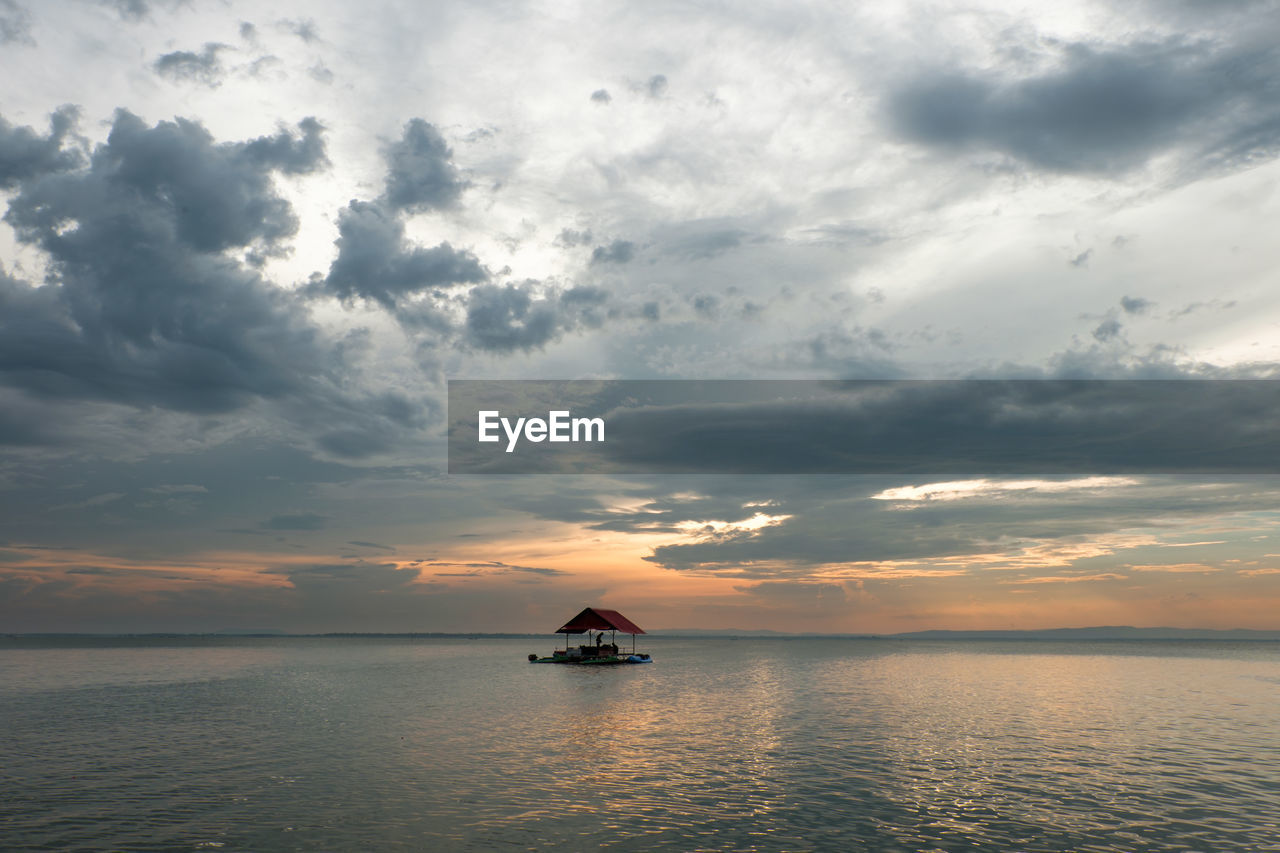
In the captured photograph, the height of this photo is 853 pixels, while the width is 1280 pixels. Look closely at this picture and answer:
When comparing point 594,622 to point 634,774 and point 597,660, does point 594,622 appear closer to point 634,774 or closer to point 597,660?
point 597,660

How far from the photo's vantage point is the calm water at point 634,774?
23547mm

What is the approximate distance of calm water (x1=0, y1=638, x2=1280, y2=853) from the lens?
23.5 meters

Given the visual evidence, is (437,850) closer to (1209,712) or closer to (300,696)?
(300,696)

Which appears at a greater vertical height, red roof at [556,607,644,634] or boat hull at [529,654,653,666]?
red roof at [556,607,644,634]

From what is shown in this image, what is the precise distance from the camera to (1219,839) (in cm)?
2339

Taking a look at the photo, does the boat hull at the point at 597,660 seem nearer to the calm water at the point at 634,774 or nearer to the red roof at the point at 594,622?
the red roof at the point at 594,622

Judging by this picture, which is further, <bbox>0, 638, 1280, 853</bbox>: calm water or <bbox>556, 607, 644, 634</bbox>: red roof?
<bbox>556, 607, 644, 634</bbox>: red roof

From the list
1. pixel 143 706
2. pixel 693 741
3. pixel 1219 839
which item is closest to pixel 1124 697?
pixel 693 741

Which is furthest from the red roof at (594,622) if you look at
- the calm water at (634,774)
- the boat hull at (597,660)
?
the calm water at (634,774)

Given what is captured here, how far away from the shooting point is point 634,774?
107 ft

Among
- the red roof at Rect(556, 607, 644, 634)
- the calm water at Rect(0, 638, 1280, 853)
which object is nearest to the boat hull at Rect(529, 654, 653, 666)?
the red roof at Rect(556, 607, 644, 634)

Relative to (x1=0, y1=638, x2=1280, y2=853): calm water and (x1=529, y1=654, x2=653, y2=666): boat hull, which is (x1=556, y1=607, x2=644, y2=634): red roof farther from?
(x1=0, y1=638, x2=1280, y2=853): calm water

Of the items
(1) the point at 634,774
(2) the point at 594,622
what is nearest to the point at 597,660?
(2) the point at 594,622

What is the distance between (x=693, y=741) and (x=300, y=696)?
4475 cm
